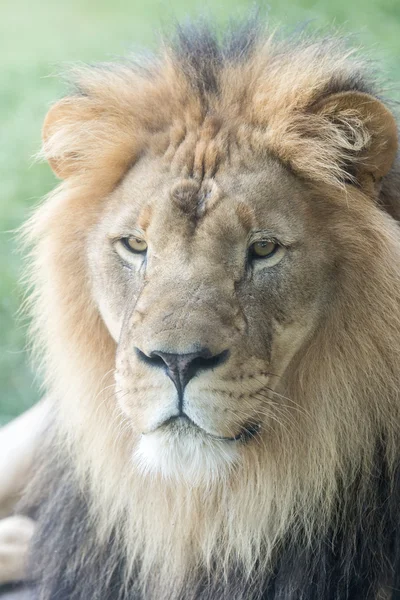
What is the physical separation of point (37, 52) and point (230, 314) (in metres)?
2.66

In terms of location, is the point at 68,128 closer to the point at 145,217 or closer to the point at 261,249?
the point at 145,217

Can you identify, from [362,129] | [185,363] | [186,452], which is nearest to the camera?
[185,363]

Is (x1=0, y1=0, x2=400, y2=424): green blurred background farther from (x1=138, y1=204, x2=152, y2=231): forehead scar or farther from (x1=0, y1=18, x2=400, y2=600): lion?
(x1=138, y1=204, x2=152, y2=231): forehead scar

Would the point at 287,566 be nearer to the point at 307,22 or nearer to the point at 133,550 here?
the point at 133,550

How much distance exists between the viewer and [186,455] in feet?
5.62

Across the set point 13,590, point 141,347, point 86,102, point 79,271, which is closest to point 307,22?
point 86,102

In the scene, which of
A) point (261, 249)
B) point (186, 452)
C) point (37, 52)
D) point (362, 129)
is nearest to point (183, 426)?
point (186, 452)

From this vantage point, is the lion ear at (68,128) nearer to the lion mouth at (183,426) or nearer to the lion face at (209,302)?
the lion face at (209,302)

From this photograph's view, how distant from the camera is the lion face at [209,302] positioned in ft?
5.43

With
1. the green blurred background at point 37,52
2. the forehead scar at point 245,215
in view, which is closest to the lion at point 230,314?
the forehead scar at point 245,215

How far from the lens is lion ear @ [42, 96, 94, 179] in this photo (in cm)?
203

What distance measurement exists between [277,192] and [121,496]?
0.76m

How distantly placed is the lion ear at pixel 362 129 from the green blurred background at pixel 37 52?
1657mm

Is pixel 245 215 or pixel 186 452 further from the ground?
pixel 245 215
